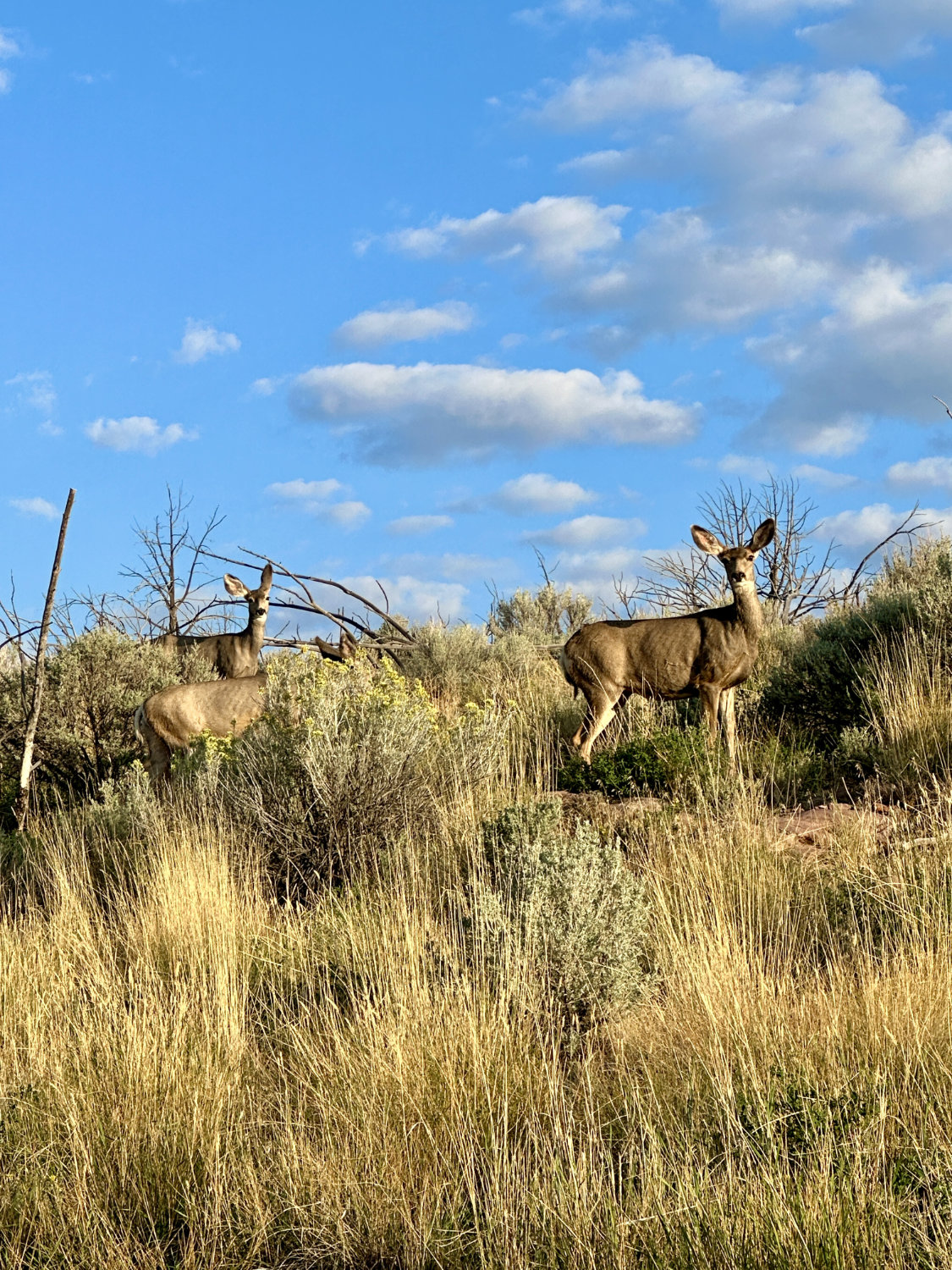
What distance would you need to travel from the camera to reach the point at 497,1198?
4.03 m

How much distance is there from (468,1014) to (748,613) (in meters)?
7.92

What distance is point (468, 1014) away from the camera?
17.1 feet

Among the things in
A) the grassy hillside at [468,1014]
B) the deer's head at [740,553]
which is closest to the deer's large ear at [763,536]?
the deer's head at [740,553]

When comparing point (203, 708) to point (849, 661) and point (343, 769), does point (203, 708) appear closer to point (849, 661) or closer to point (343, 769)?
point (343, 769)

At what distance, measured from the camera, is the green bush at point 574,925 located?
6.19 m

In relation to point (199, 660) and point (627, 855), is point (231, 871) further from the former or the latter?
point (199, 660)

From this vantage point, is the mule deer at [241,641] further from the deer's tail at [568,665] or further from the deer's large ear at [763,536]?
the deer's large ear at [763,536]

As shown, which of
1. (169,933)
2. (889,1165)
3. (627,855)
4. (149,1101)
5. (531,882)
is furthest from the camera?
(627,855)

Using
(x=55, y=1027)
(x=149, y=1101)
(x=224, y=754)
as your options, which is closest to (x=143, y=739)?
(x=224, y=754)

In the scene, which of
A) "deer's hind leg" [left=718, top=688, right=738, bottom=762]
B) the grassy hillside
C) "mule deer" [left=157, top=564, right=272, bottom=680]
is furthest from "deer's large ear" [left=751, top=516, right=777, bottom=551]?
"mule deer" [left=157, top=564, right=272, bottom=680]

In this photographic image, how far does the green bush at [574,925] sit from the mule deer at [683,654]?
4.84 metres

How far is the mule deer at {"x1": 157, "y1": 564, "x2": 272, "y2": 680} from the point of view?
17.1 m

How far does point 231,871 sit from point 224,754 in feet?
6.80

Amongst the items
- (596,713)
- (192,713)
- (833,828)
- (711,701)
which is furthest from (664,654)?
(192,713)
